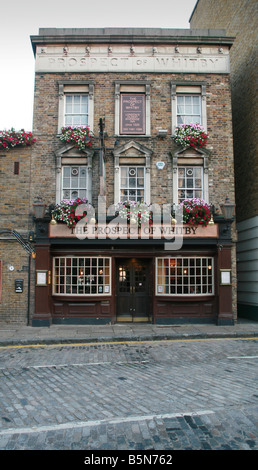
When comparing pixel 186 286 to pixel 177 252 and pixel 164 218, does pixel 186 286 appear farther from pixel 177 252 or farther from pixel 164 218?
pixel 164 218

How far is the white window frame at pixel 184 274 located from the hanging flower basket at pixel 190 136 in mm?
4538

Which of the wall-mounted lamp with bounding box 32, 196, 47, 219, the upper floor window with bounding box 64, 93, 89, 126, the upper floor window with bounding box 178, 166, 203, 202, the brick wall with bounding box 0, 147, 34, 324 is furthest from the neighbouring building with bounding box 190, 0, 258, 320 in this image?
the brick wall with bounding box 0, 147, 34, 324

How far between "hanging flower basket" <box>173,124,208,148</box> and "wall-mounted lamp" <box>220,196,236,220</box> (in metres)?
2.54

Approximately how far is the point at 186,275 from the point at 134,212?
11.0ft

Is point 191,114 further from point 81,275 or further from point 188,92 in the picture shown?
point 81,275

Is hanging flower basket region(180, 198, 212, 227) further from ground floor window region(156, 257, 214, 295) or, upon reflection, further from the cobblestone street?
the cobblestone street

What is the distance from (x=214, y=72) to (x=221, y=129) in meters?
2.47

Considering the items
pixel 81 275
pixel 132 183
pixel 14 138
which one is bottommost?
pixel 81 275

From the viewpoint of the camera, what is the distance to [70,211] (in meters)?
12.8

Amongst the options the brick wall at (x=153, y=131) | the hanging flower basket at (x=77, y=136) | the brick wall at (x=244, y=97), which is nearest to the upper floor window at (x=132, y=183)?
the brick wall at (x=153, y=131)

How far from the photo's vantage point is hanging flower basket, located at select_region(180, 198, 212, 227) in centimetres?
1292

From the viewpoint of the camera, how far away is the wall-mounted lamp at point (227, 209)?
13031 mm

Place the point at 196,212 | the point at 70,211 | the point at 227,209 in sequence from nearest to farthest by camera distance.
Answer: the point at 70,211, the point at 196,212, the point at 227,209

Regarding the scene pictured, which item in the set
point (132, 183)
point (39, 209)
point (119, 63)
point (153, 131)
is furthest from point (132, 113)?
point (39, 209)
